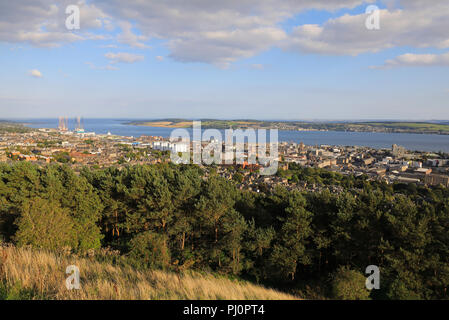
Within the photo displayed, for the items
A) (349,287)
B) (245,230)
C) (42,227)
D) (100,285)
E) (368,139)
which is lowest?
(349,287)

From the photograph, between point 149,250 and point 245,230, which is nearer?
point 149,250

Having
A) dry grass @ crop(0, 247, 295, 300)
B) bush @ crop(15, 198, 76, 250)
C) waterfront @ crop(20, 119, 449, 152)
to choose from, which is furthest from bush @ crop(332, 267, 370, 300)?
waterfront @ crop(20, 119, 449, 152)

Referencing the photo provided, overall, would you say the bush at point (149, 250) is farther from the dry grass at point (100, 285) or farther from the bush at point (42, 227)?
the dry grass at point (100, 285)

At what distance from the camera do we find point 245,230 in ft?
22.0

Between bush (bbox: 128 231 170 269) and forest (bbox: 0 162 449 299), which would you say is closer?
forest (bbox: 0 162 449 299)

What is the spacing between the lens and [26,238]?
525cm

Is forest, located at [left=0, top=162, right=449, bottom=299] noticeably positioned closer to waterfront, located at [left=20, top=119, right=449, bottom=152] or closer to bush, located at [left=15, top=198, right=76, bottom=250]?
bush, located at [left=15, top=198, right=76, bottom=250]

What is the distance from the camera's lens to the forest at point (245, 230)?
208 inches

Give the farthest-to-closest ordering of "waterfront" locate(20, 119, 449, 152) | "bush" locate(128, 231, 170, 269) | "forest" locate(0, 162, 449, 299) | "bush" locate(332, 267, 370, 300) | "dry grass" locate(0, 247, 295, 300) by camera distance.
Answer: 1. "waterfront" locate(20, 119, 449, 152)
2. "bush" locate(128, 231, 170, 269)
3. "forest" locate(0, 162, 449, 299)
4. "bush" locate(332, 267, 370, 300)
5. "dry grass" locate(0, 247, 295, 300)

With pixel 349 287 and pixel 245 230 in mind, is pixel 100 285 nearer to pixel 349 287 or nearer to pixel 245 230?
pixel 349 287

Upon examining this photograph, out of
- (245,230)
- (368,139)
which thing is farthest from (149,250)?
(368,139)

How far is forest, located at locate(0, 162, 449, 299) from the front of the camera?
527 centimetres
